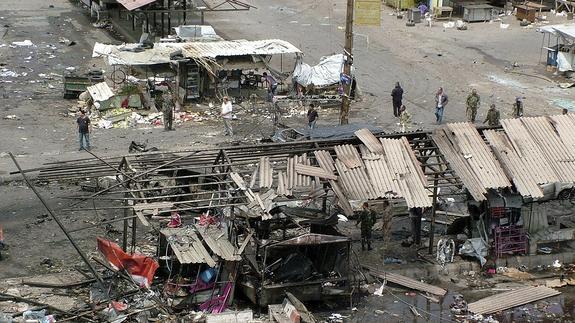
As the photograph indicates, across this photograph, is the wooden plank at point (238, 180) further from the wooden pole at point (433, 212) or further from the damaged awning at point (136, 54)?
the damaged awning at point (136, 54)

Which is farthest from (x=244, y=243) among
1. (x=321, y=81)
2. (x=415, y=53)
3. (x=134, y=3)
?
(x=415, y=53)

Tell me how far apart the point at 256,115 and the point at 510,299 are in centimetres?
1376

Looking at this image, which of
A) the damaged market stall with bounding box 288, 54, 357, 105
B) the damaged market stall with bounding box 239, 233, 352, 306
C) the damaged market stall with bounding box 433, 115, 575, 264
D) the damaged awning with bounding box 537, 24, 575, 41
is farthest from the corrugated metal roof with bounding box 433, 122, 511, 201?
the damaged awning with bounding box 537, 24, 575, 41

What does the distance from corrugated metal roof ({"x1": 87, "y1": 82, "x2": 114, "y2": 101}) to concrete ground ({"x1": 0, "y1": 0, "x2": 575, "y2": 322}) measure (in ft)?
3.50

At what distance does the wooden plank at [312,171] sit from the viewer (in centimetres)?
1811

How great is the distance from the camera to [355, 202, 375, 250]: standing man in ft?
64.0

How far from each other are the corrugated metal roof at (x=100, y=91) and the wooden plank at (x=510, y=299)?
15.7m

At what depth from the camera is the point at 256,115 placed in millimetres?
30094

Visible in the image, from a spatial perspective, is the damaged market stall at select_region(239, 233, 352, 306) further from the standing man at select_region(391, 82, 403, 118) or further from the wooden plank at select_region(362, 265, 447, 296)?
the standing man at select_region(391, 82, 403, 118)

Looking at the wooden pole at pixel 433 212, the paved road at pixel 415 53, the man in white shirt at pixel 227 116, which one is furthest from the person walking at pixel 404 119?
the wooden pole at pixel 433 212

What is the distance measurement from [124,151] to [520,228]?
1118 centimetres

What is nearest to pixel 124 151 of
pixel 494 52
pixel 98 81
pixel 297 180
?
pixel 98 81

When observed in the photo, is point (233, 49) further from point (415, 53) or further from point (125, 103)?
point (415, 53)

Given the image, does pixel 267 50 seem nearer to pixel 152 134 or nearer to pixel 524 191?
pixel 152 134
